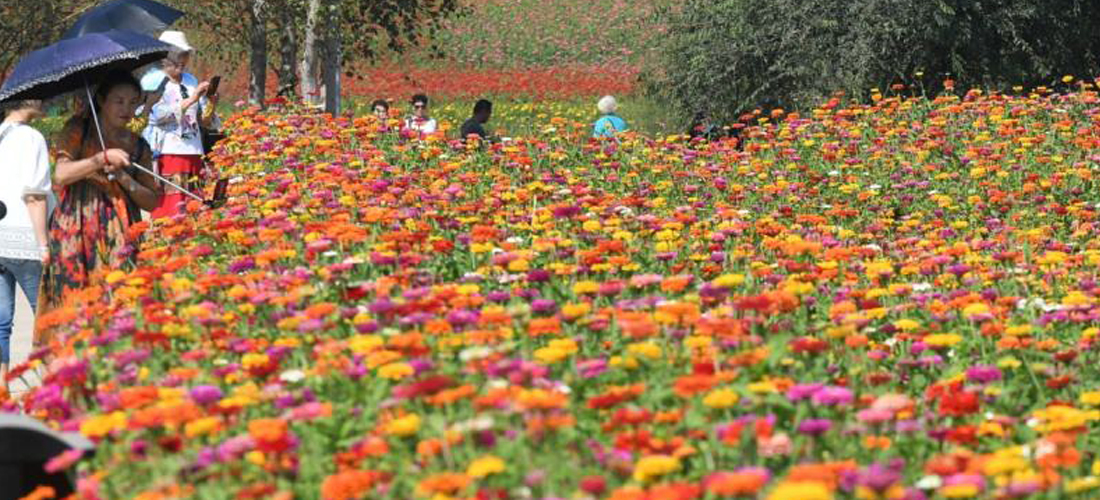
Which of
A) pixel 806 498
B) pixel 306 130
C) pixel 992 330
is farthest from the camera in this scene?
pixel 306 130

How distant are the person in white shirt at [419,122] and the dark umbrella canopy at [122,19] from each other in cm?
217

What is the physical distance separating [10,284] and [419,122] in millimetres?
6571

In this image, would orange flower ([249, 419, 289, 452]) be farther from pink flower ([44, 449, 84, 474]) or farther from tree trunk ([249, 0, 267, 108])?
tree trunk ([249, 0, 267, 108])

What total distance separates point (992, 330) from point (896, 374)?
1.01 ft

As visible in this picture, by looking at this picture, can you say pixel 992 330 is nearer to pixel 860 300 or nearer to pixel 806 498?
pixel 860 300

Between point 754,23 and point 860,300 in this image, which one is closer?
point 860,300

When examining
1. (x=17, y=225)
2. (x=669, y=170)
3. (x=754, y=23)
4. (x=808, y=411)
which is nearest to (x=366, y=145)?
(x=669, y=170)

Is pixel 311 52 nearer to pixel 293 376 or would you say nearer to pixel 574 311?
pixel 574 311

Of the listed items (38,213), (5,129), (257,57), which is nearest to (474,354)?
(38,213)

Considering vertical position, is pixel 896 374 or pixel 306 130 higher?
pixel 306 130

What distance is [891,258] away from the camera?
7.29 meters

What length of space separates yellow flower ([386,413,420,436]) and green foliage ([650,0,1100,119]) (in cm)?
1327

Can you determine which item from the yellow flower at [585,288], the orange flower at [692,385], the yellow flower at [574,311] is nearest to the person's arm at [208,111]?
the yellow flower at [585,288]

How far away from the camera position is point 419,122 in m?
13.6
